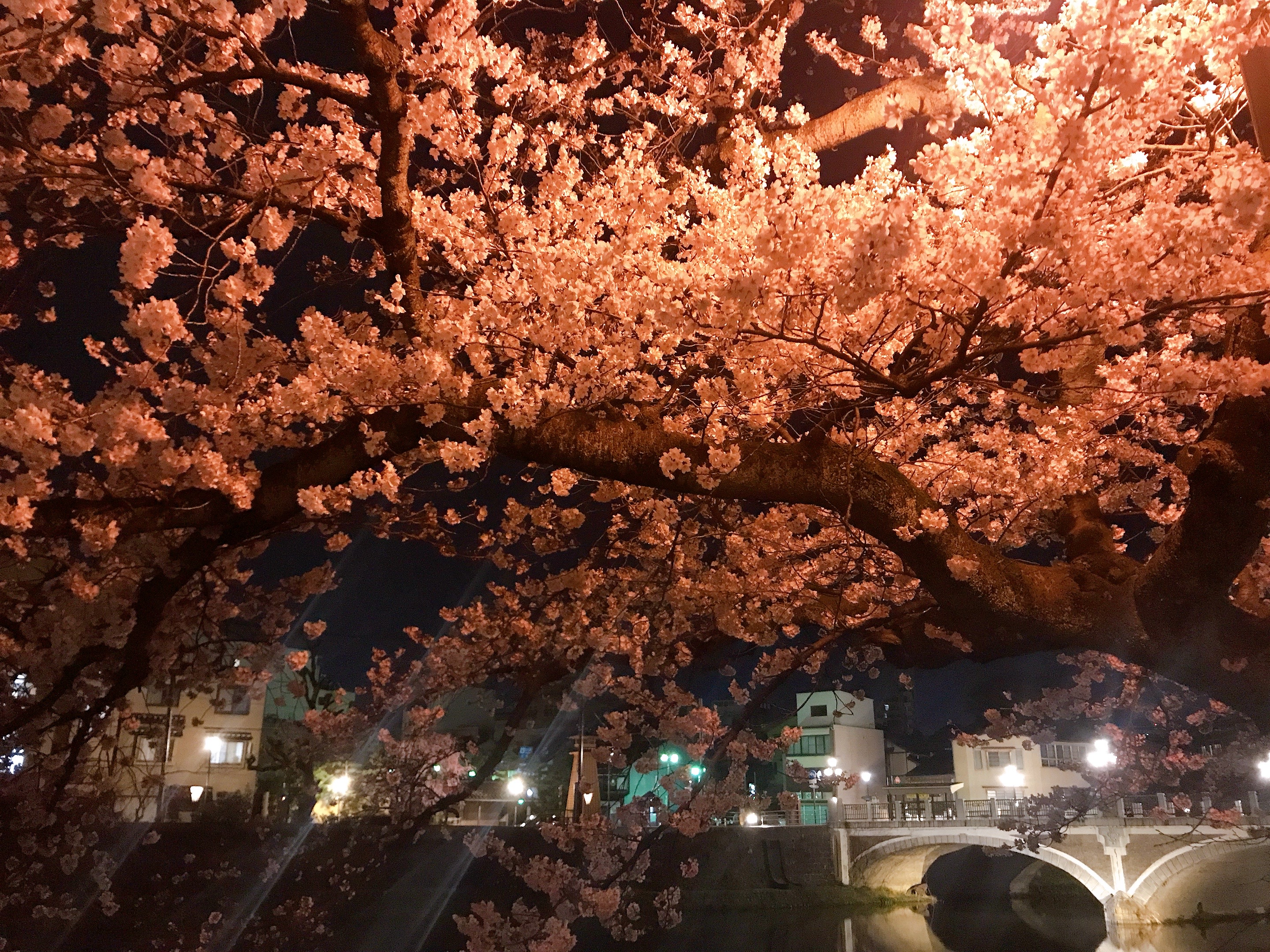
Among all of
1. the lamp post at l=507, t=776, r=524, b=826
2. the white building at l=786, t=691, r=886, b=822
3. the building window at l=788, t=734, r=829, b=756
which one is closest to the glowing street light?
the white building at l=786, t=691, r=886, b=822

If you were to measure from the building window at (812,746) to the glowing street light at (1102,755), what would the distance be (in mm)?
16853

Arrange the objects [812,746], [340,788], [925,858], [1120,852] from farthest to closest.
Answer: [812,746], [925,858], [1120,852], [340,788]

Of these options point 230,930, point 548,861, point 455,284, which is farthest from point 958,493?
point 230,930

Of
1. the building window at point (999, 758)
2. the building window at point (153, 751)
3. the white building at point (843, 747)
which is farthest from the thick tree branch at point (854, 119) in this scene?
the building window at point (999, 758)

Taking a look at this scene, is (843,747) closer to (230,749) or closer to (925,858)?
(925,858)

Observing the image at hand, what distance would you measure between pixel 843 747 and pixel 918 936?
15.3 m

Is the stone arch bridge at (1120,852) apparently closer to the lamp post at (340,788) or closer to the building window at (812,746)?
the building window at (812,746)

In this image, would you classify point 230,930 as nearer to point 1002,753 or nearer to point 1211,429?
point 1211,429

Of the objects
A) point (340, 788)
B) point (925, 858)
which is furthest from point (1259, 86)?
point (925, 858)

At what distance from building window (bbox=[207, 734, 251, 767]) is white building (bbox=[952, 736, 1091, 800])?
30.2 m

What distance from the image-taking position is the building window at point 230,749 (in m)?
28.0

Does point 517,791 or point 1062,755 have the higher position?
point 1062,755

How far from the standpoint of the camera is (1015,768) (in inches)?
1645

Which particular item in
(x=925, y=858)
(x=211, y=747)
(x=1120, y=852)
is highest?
(x=211, y=747)
